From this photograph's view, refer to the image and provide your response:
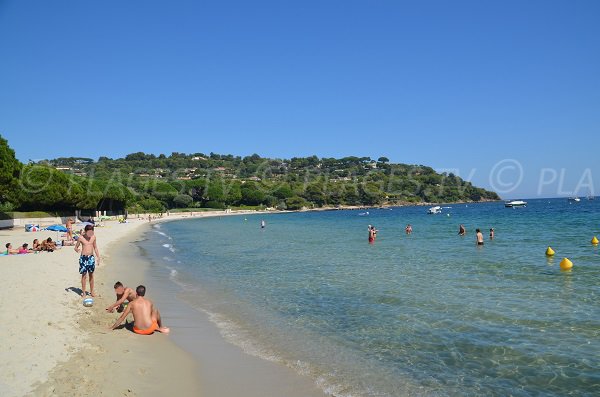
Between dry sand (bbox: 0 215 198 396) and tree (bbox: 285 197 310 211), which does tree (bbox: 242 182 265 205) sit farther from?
dry sand (bbox: 0 215 198 396)

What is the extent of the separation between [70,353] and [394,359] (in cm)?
552

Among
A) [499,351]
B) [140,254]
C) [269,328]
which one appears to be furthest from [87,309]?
[140,254]

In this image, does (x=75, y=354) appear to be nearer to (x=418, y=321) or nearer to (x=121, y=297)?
(x=121, y=297)

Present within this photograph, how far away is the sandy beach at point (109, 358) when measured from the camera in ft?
20.0

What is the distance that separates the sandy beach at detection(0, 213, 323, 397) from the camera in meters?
6.08

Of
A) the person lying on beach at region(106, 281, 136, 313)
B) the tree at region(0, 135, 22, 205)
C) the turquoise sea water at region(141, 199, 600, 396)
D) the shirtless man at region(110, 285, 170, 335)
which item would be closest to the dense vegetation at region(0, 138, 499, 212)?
the tree at region(0, 135, 22, 205)

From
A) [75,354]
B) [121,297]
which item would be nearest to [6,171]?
[121,297]

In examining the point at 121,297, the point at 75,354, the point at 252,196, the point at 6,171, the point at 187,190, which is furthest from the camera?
the point at 252,196

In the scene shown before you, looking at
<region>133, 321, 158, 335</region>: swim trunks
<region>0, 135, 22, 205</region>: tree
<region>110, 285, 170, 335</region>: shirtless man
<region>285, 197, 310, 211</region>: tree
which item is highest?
<region>0, 135, 22, 205</region>: tree

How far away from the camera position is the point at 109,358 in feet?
23.5

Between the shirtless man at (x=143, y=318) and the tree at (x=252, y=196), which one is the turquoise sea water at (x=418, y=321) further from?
the tree at (x=252, y=196)

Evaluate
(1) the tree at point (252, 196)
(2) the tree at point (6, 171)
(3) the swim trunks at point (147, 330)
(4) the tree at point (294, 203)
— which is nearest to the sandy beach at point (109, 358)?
(3) the swim trunks at point (147, 330)

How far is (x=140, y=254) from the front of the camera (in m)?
26.9

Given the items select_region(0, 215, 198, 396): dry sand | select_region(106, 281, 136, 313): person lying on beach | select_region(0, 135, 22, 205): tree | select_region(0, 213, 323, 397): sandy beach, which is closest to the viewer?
select_region(0, 215, 198, 396): dry sand
